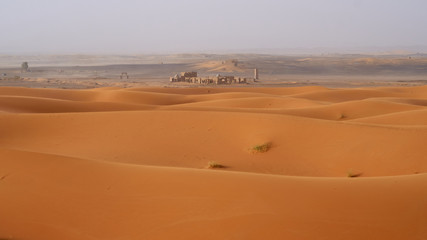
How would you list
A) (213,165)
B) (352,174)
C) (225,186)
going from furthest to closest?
(213,165)
(352,174)
(225,186)

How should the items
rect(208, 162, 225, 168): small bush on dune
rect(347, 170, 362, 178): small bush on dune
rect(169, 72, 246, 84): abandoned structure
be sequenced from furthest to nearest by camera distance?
rect(169, 72, 246, 84): abandoned structure, rect(208, 162, 225, 168): small bush on dune, rect(347, 170, 362, 178): small bush on dune

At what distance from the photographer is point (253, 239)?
14.5 ft

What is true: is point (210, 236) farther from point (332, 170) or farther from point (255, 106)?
point (255, 106)

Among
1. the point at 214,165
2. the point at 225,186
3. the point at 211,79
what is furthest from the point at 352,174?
the point at 211,79

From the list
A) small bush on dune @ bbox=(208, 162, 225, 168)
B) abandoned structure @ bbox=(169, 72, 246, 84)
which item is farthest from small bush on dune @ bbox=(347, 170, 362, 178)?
abandoned structure @ bbox=(169, 72, 246, 84)

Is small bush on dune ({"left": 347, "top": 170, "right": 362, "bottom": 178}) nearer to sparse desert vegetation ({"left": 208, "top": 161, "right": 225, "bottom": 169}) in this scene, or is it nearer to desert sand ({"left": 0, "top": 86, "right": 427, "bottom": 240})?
desert sand ({"left": 0, "top": 86, "right": 427, "bottom": 240})

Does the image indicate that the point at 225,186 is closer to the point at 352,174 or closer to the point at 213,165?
the point at 213,165

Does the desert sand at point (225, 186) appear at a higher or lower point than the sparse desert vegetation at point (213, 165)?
higher

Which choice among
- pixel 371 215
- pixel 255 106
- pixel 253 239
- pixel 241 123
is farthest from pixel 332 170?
pixel 255 106

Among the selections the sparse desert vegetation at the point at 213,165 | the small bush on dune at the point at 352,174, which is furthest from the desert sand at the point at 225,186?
the sparse desert vegetation at the point at 213,165

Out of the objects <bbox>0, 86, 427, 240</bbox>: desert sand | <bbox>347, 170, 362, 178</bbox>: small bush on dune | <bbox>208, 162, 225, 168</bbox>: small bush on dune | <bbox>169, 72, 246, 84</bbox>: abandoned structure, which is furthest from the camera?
<bbox>169, 72, 246, 84</bbox>: abandoned structure

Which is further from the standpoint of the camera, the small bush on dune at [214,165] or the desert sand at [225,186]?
the small bush on dune at [214,165]

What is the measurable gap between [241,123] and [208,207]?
23.8 ft

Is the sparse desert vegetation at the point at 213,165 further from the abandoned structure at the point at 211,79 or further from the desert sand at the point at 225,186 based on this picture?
the abandoned structure at the point at 211,79
